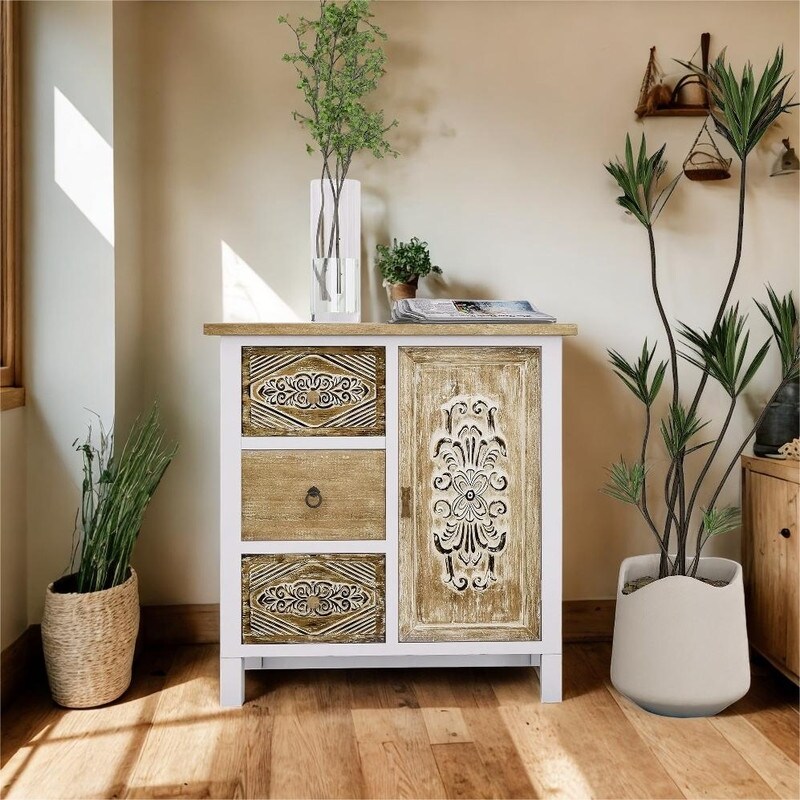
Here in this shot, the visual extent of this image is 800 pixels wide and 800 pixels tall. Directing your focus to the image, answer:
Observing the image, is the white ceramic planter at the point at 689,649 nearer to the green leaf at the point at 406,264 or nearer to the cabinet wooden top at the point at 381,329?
the cabinet wooden top at the point at 381,329

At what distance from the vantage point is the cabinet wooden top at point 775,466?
81.9 inches

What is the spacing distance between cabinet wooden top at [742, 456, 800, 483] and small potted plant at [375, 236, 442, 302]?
114 cm

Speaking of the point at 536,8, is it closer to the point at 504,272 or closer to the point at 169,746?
the point at 504,272

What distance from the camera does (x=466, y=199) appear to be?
2424 millimetres

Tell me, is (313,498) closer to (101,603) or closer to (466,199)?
(101,603)

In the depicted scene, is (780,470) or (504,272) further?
(504,272)

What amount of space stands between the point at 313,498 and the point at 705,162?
1.61 metres

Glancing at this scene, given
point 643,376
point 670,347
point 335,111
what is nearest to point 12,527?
point 335,111

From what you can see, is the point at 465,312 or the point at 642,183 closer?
the point at 465,312

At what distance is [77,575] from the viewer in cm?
208

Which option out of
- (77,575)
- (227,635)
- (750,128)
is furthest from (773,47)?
(77,575)

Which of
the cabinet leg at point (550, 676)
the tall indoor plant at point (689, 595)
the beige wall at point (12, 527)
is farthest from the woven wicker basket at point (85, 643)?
the tall indoor plant at point (689, 595)

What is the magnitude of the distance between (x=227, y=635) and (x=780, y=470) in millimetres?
1580

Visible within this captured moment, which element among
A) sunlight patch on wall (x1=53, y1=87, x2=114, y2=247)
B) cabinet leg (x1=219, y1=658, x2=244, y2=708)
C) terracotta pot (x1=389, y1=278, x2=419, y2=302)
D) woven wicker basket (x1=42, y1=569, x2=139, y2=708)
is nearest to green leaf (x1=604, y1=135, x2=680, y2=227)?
terracotta pot (x1=389, y1=278, x2=419, y2=302)
